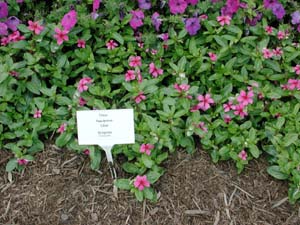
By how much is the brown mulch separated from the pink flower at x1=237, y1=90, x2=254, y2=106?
0.31 meters

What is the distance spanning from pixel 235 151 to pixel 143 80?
601mm

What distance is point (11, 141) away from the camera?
8.58 ft

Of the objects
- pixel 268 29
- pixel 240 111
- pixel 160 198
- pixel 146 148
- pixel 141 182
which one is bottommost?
pixel 160 198

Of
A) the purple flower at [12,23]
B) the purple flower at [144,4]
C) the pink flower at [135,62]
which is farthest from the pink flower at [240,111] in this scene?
the purple flower at [12,23]

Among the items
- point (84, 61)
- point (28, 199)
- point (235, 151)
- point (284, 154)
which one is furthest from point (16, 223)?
point (284, 154)

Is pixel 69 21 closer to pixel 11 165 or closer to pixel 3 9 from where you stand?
pixel 3 9

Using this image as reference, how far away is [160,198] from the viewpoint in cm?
242

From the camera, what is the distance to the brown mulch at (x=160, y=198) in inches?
93.4

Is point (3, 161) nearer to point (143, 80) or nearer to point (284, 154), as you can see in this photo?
point (143, 80)

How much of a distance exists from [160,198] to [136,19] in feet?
3.43

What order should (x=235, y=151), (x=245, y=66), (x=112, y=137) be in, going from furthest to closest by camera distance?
(x=245, y=66)
(x=235, y=151)
(x=112, y=137)

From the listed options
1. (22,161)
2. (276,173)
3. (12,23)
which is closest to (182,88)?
(276,173)

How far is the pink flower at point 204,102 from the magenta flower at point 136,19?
1.94ft

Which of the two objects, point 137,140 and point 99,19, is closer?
point 137,140
